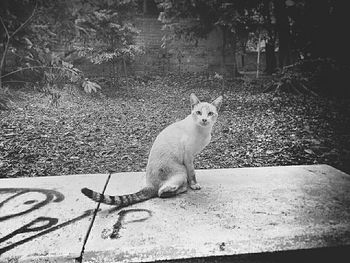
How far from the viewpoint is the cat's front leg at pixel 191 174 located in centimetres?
180

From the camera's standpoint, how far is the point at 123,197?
1645 millimetres

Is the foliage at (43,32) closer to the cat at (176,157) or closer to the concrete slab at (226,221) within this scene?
the cat at (176,157)

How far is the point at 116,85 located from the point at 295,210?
6378mm

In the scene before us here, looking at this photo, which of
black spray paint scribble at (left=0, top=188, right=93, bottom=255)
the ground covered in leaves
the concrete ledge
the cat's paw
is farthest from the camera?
the ground covered in leaves

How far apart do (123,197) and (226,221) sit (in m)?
0.65

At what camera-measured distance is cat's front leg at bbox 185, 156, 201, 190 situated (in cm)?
180

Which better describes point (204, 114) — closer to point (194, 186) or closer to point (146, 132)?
point (194, 186)

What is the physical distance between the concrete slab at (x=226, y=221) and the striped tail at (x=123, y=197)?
45 millimetres

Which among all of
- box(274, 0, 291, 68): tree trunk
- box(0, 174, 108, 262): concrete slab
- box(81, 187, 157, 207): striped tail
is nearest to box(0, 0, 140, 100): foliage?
box(0, 174, 108, 262): concrete slab

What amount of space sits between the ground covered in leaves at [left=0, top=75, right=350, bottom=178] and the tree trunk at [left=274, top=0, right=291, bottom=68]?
1048mm

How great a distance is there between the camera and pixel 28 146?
3.36m

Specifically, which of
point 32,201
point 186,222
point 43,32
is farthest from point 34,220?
Result: point 43,32

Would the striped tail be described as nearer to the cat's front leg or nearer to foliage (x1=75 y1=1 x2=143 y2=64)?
the cat's front leg

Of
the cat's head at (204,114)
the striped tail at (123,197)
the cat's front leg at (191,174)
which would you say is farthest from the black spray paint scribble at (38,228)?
the cat's head at (204,114)
